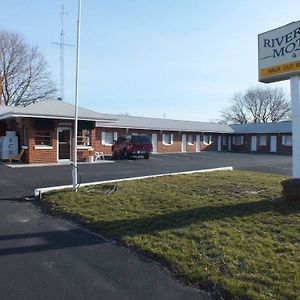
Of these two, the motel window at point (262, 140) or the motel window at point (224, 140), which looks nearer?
the motel window at point (262, 140)

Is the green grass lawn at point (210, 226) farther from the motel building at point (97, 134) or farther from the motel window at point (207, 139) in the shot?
the motel window at point (207, 139)

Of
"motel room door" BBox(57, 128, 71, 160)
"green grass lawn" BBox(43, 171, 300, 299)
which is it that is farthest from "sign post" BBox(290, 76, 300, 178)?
→ "motel room door" BBox(57, 128, 71, 160)

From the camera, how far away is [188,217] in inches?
332

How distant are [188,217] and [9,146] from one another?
18.5 metres

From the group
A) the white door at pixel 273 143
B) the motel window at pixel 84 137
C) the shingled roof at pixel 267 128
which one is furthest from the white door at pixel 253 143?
the motel window at pixel 84 137

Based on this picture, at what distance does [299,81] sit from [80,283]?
7.41m

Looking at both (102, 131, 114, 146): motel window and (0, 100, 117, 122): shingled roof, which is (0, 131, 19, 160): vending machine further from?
(102, 131, 114, 146): motel window

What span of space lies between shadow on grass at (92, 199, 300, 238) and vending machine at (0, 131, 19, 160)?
17443 mm

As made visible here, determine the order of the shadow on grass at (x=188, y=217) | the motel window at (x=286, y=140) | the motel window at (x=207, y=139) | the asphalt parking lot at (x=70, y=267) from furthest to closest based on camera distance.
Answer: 1. the motel window at (x=207, y=139)
2. the motel window at (x=286, y=140)
3. the shadow on grass at (x=188, y=217)
4. the asphalt parking lot at (x=70, y=267)

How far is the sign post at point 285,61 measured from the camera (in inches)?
382

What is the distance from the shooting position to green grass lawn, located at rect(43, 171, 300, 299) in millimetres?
→ 5441

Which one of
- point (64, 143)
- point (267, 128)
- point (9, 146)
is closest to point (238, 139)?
point (267, 128)

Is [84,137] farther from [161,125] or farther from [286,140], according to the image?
[286,140]

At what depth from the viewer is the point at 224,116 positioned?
84.4 metres
